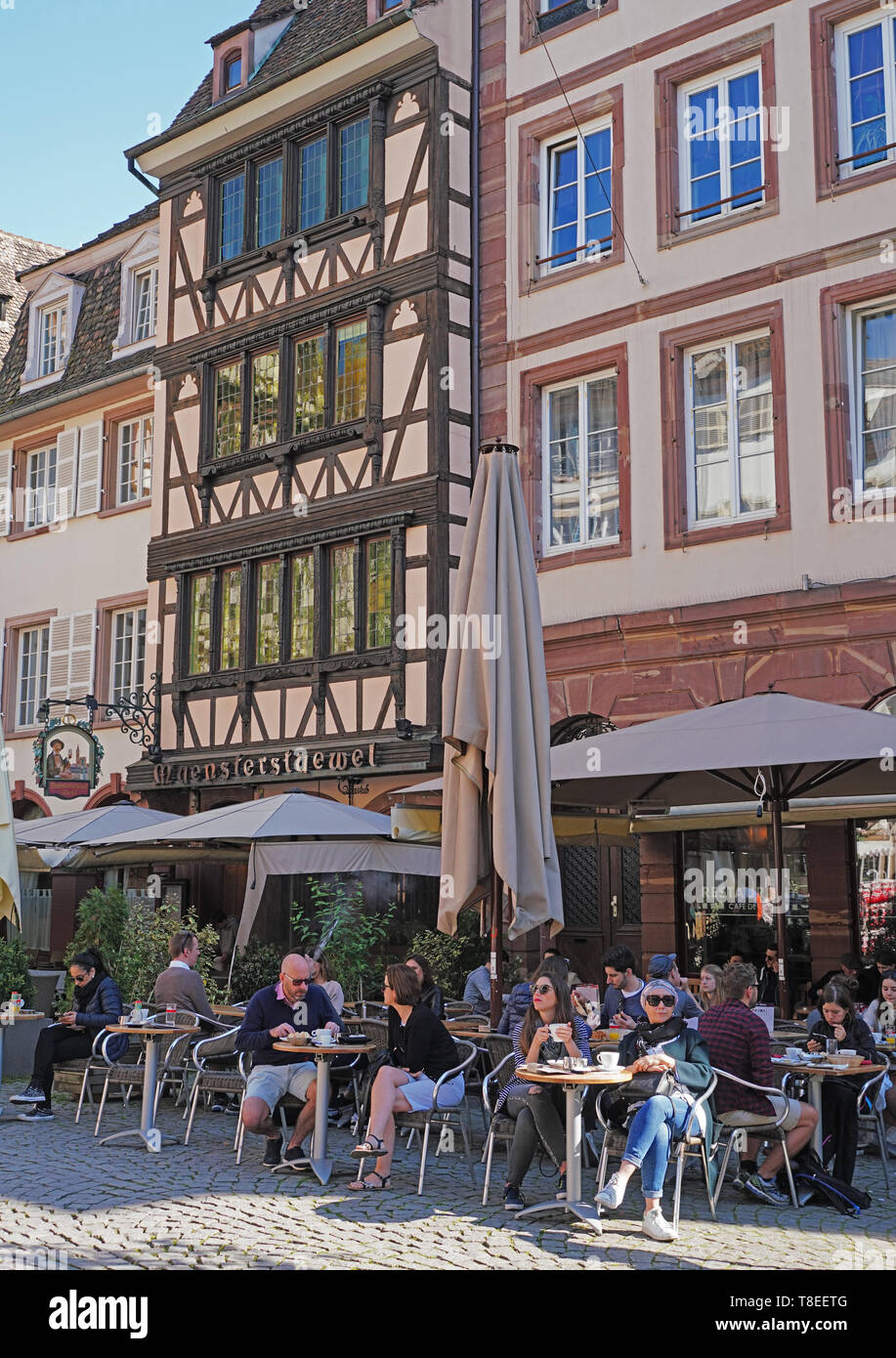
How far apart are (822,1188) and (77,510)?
1809 cm

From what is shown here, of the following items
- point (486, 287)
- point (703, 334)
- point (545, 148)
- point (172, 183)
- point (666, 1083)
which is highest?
point (172, 183)

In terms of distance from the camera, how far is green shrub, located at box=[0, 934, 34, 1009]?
13415mm

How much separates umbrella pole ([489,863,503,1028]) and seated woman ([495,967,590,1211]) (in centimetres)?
91

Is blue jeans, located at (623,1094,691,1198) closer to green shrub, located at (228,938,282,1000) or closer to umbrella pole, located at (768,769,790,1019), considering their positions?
umbrella pole, located at (768,769,790,1019)

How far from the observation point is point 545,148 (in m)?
16.9

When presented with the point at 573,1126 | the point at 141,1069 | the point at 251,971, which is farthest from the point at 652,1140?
the point at 251,971

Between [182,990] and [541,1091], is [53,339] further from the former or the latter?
[541,1091]

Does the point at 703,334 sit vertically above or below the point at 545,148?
below

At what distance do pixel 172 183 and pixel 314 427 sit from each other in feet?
17.4

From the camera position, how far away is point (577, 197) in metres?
16.4

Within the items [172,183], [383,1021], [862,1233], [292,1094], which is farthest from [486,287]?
[862,1233]

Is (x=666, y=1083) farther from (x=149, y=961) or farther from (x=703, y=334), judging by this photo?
(x=703, y=334)

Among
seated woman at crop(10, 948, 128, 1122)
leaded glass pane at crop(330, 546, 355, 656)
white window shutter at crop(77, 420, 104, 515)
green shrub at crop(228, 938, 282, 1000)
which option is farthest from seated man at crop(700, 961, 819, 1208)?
white window shutter at crop(77, 420, 104, 515)

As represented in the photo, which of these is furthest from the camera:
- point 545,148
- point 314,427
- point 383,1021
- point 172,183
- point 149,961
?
point 172,183
